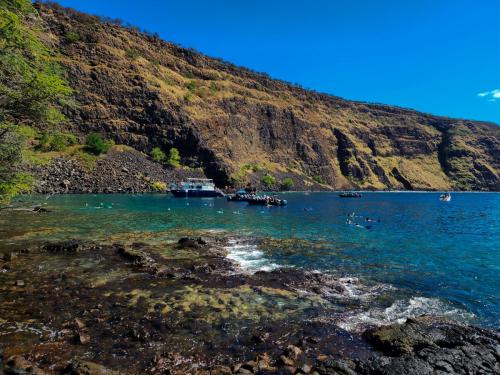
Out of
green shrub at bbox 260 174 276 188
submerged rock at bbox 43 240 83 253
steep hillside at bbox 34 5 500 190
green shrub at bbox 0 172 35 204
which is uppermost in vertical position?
steep hillside at bbox 34 5 500 190

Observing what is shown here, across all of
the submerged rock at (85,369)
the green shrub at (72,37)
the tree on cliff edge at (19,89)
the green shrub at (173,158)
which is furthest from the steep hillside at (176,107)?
the submerged rock at (85,369)

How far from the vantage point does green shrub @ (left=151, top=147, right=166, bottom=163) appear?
129 m

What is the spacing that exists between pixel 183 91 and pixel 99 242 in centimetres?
13790

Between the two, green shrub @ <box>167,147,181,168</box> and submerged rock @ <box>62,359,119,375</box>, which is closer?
submerged rock @ <box>62,359,119,375</box>

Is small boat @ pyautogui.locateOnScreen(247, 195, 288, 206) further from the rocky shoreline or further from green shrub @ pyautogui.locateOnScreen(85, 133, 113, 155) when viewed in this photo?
the rocky shoreline

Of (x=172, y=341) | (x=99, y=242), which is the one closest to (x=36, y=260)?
(x=99, y=242)

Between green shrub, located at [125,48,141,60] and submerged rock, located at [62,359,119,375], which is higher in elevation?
green shrub, located at [125,48,141,60]

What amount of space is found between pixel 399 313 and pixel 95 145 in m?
116

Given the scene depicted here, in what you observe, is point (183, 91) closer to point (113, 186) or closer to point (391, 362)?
point (113, 186)

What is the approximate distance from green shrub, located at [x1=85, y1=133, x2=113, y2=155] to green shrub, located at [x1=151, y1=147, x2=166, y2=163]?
1716cm

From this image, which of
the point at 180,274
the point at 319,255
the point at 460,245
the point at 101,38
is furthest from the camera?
the point at 101,38

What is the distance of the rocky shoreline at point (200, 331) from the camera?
32.5ft

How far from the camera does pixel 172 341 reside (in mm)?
11461

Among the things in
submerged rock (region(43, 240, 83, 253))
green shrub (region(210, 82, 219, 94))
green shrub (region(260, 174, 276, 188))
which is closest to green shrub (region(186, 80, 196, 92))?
green shrub (region(210, 82, 219, 94))
